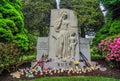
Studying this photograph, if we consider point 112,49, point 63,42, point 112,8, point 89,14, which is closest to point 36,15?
point 89,14

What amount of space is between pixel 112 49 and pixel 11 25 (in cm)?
492

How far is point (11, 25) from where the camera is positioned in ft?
41.5

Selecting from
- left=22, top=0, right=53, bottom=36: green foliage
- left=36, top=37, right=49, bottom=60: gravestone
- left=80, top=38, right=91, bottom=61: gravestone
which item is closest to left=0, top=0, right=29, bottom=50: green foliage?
left=36, top=37, right=49, bottom=60: gravestone

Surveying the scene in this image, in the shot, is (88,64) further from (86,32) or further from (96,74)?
(86,32)

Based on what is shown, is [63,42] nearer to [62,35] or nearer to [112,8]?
[62,35]

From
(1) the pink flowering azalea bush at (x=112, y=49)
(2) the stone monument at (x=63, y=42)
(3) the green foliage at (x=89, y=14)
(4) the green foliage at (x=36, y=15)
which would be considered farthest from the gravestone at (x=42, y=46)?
(4) the green foliage at (x=36, y=15)

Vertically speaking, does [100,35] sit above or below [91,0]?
below

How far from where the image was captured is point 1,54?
984 cm

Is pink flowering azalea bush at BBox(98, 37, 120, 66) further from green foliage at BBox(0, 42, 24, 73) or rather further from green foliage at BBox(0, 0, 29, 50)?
green foliage at BBox(0, 0, 29, 50)

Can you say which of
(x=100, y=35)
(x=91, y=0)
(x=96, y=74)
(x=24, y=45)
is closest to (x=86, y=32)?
(x=91, y=0)

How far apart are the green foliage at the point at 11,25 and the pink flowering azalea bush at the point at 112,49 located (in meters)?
4.04

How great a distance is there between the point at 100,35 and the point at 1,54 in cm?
694

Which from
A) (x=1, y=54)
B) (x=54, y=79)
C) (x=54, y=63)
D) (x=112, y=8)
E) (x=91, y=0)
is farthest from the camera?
(x=91, y=0)

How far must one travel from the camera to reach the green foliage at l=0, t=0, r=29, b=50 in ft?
40.0
